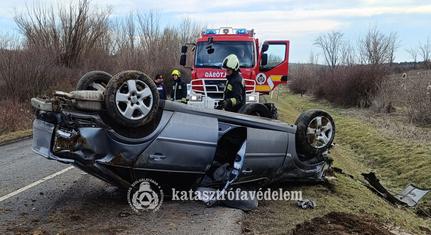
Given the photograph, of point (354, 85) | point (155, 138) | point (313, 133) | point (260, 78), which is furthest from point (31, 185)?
point (354, 85)

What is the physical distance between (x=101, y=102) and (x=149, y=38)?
4004 cm

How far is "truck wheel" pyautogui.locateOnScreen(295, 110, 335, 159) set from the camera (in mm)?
6797

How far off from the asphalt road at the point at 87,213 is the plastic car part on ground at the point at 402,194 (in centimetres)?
430

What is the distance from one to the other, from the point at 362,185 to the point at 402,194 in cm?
144

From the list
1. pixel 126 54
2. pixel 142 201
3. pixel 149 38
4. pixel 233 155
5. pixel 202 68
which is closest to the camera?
pixel 142 201

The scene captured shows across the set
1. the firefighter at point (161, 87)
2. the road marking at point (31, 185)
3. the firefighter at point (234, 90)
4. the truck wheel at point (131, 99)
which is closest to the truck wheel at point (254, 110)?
the firefighter at point (234, 90)

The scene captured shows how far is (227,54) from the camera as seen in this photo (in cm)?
1420

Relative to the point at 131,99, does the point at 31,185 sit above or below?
below

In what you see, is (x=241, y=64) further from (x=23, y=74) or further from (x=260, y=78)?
(x=23, y=74)

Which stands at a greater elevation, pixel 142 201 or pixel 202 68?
pixel 202 68

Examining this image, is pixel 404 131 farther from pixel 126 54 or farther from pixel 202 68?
pixel 126 54

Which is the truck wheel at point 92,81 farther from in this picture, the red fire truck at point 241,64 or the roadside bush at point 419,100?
the roadside bush at point 419,100

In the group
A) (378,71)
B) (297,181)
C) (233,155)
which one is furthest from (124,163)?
(378,71)

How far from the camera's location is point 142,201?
610cm
